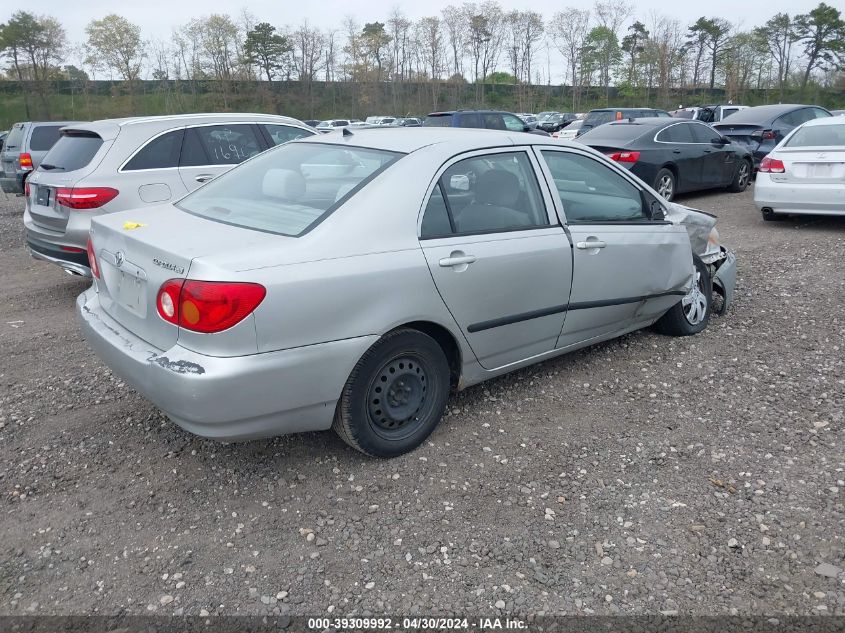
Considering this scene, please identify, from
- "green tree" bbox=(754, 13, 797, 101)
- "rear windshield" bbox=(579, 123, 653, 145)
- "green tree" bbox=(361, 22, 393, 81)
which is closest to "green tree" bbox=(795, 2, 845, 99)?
"green tree" bbox=(754, 13, 797, 101)

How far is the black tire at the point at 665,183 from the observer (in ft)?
36.6

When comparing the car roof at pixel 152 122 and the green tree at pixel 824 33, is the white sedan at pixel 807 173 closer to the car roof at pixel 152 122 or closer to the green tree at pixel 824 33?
the car roof at pixel 152 122

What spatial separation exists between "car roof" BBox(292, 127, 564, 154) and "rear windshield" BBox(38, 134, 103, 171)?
3.19m

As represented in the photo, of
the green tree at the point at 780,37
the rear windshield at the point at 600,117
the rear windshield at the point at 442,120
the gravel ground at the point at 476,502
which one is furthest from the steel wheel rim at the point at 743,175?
the green tree at the point at 780,37

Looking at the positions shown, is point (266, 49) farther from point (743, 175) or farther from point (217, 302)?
point (217, 302)

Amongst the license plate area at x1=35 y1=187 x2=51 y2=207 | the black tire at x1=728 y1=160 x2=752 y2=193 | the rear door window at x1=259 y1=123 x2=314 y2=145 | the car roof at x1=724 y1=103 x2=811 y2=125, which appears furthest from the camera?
Result: the car roof at x1=724 y1=103 x2=811 y2=125

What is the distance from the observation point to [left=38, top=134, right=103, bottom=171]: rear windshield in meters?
6.46

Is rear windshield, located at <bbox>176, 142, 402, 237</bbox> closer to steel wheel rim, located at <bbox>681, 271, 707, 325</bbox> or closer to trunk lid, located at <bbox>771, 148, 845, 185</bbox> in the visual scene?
steel wheel rim, located at <bbox>681, 271, 707, 325</bbox>

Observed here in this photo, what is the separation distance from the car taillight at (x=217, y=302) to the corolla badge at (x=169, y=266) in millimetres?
60

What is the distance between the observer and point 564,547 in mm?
2916

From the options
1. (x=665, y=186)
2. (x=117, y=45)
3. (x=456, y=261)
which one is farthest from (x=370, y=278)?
(x=117, y=45)

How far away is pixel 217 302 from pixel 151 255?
1.77 feet

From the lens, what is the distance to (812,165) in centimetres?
874

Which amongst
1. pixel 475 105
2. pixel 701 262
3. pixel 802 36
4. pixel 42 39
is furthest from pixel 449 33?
pixel 701 262
